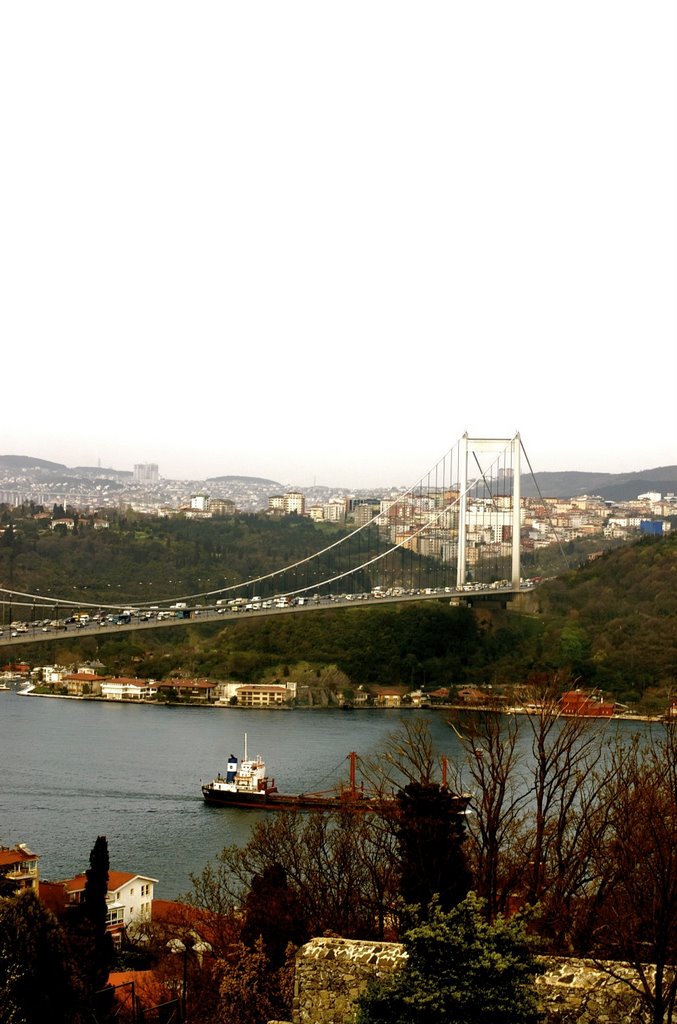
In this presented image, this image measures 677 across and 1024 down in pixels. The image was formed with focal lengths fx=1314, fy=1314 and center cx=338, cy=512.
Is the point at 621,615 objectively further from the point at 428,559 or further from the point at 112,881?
the point at 112,881

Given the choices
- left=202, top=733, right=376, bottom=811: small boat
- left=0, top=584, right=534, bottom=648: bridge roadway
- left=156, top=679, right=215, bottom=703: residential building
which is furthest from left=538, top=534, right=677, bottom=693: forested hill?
left=202, top=733, right=376, bottom=811: small boat

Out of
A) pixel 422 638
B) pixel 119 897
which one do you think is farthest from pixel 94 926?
pixel 422 638

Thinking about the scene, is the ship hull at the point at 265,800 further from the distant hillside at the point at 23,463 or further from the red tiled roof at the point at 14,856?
the distant hillside at the point at 23,463

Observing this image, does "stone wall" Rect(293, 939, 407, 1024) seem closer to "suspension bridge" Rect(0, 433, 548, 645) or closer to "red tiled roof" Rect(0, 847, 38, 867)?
"red tiled roof" Rect(0, 847, 38, 867)

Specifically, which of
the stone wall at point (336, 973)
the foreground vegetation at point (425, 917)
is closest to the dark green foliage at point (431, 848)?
the foreground vegetation at point (425, 917)

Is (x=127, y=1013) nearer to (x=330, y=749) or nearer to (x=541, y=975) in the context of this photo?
(x=541, y=975)

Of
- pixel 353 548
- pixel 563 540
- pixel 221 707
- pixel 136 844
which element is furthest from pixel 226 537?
pixel 136 844
